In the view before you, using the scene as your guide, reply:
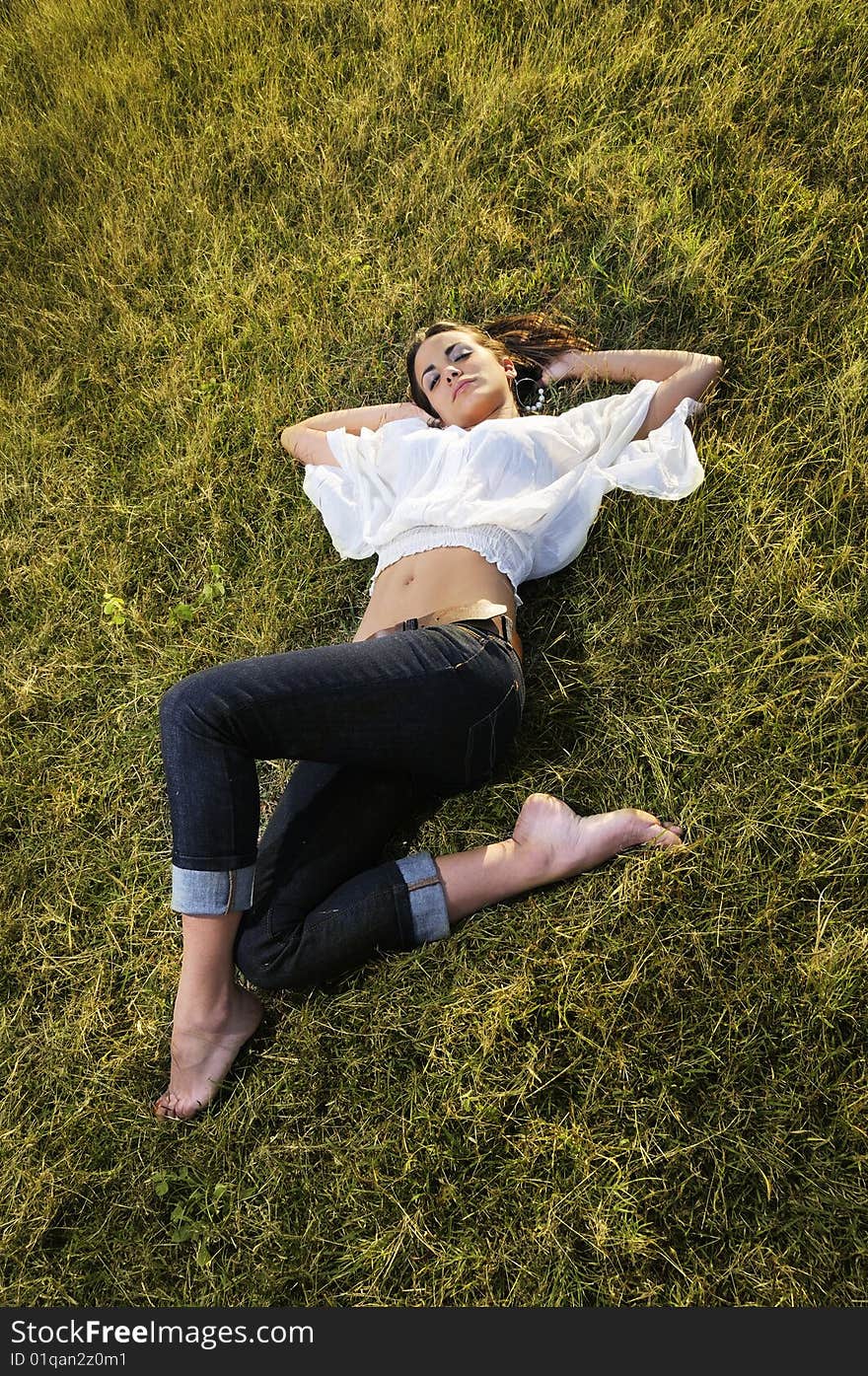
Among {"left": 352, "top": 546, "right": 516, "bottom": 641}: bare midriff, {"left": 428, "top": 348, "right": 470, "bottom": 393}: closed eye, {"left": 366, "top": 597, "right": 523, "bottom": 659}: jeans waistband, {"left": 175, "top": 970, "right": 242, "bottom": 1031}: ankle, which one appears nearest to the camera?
Answer: {"left": 175, "top": 970, "right": 242, "bottom": 1031}: ankle

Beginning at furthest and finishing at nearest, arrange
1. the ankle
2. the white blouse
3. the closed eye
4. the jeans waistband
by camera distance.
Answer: the closed eye, the white blouse, the jeans waistband, the ankle

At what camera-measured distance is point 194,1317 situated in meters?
2.58

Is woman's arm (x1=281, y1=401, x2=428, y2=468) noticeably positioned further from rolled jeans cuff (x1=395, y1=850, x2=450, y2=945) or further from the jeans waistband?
rolled jeans cuff (x1=395, y1=850, x2=450, y2=945)

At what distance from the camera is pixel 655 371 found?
366cm

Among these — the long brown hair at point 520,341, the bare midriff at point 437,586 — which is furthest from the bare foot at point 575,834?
the long brown hair at point 520,341

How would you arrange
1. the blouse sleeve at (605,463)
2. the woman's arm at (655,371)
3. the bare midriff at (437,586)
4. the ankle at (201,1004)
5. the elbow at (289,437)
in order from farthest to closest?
1. the elbow at (289,437)
2. the woman's arm at (655,371)
3. the blouse sleeve at (605,463)
4. the bare midriff at (437,586)
5. the ankle at (201,1004)

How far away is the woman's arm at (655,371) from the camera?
356cm

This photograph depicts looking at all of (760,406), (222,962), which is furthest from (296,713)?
(760,406)

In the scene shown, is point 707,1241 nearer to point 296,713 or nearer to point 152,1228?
point 152,1228

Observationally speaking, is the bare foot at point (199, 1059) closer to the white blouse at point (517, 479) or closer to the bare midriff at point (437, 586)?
the bare midriff at point (437, 586)

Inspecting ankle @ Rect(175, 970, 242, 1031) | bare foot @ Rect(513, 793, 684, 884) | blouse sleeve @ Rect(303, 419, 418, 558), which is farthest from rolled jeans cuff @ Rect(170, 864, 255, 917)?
blouse sleeve @ Rect(303, 419, 418, 558)

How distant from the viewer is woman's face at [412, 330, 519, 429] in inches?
140

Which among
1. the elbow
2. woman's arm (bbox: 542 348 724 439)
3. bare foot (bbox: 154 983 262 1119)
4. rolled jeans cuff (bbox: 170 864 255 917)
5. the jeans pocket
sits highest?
woman's arm (bbox: 542 348 724 439)

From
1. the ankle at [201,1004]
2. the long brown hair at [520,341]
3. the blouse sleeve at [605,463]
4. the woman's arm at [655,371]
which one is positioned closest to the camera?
the ankle at [201,1004]
